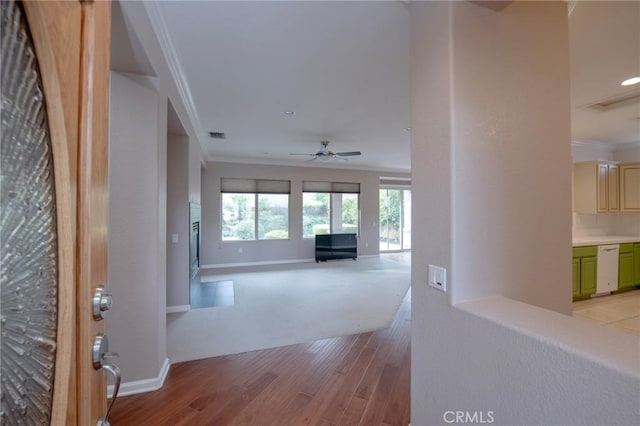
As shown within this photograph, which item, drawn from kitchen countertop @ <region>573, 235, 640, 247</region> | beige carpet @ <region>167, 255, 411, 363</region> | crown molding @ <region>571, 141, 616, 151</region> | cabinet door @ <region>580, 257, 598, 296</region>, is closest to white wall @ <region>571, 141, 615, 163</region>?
crown molding @ <region>571, 141, 616, 151</region>

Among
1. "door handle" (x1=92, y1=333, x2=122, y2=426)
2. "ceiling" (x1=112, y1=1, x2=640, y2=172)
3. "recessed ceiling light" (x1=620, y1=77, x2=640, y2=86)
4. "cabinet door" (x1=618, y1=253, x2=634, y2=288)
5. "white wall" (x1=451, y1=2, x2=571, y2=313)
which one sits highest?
"ceiling" (x1=112, y1=1, x2=640, y2=172)

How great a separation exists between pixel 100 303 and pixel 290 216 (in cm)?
698

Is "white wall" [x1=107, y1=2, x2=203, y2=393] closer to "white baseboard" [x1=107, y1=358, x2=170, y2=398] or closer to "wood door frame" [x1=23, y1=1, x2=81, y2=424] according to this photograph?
"white baseboard" [x1=107, y1=358, x2=170, y2=398]

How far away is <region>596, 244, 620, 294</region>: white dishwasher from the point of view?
4312 millimetres

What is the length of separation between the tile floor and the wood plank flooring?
2792 millimetres

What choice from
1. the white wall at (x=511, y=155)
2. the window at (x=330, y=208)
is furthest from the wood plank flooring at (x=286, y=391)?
the window at (x=330, y=208)

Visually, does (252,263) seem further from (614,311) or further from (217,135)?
(614,311)

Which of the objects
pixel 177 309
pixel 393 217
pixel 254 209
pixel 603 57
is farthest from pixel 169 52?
pixel 393 217

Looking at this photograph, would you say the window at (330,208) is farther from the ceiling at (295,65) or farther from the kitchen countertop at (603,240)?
the kitchen countertop at (603,240)

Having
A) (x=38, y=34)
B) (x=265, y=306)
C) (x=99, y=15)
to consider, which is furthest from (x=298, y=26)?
(x=265, y=306)

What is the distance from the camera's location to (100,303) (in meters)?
0.70

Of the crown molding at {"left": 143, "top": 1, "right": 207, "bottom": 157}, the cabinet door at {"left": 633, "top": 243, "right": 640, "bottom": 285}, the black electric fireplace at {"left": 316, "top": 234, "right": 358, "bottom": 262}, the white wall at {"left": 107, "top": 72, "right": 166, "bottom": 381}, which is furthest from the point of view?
the black electric fireplace at {"left": 316, "top": 234, "right": 358, "bottom": 262}

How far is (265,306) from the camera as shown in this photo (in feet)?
13.6

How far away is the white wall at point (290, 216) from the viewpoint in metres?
6.89
